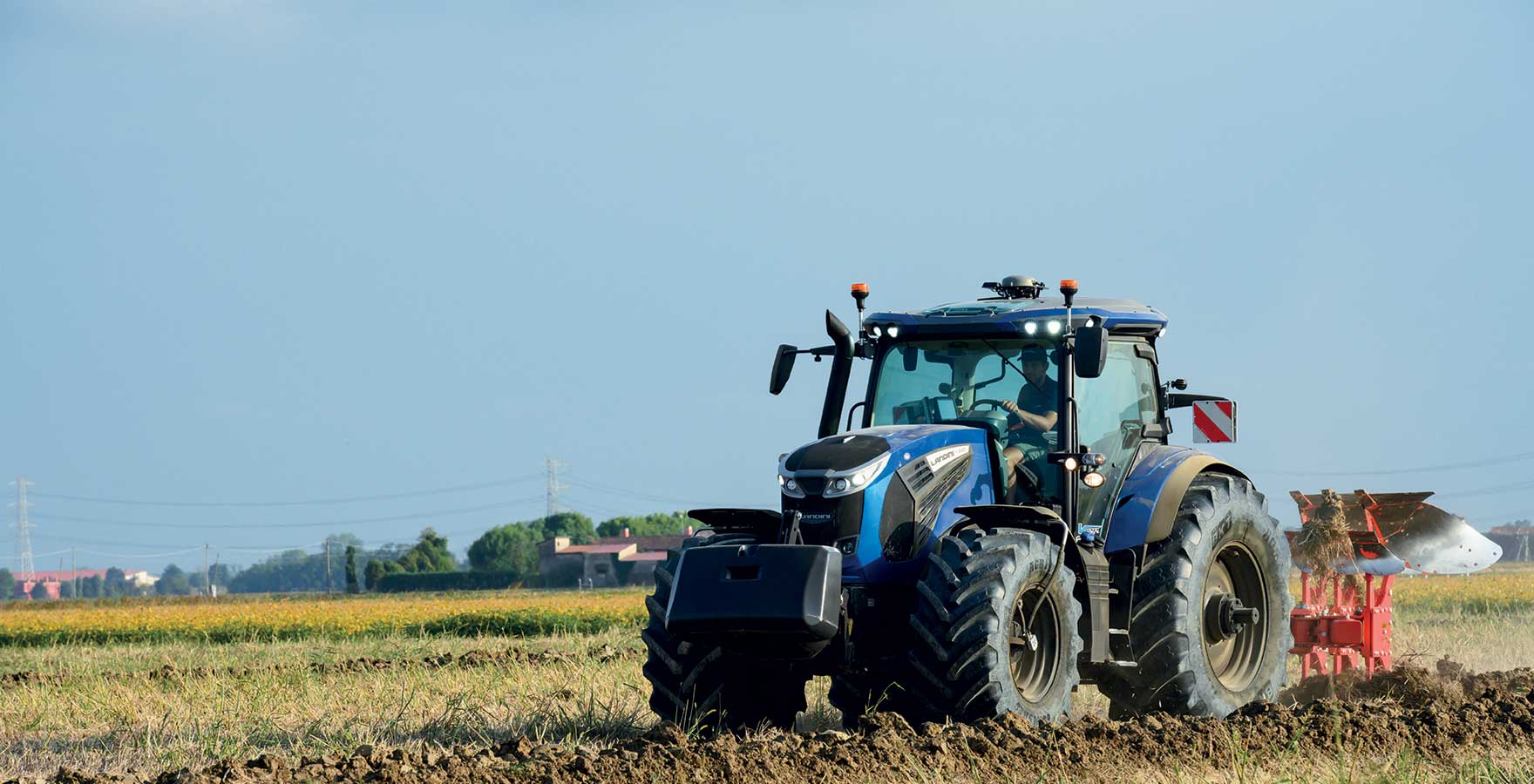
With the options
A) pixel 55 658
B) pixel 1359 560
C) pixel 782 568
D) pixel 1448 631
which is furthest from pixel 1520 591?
pixel 782 568

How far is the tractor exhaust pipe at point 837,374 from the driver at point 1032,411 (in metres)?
1.01

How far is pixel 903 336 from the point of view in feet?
30.0

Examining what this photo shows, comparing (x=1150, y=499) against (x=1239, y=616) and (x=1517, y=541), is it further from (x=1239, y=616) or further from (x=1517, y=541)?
(x=1517, y=541)

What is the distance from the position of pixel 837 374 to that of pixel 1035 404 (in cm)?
122

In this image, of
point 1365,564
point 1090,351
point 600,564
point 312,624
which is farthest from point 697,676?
point 600,564

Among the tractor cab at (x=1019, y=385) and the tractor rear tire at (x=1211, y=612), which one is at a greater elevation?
the tractor cab at (x=1019, y=385)

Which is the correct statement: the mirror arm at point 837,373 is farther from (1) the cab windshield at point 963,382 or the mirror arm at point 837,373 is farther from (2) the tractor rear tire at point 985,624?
(2) the tractor rear tire at point 985,624

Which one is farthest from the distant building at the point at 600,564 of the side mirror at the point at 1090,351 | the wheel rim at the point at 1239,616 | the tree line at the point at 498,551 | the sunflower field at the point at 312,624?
the side mirror at the point at 1090,351

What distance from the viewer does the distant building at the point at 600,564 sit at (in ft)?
274

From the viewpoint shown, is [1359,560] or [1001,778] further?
[1359,560]

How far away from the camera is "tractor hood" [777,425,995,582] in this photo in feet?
26.3

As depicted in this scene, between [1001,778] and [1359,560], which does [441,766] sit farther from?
[1359,560]

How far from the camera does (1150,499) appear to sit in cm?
902

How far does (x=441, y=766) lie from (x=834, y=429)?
337 centimetres
